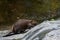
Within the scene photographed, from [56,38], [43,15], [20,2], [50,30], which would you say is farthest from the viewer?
[20,2]

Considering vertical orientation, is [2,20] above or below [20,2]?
below

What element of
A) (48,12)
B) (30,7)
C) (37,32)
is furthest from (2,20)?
(37,32)

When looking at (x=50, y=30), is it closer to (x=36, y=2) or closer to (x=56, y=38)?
(x=56, y=38)

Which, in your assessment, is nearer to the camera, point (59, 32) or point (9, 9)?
point (59, 32)

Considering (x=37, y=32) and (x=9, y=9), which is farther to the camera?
(x=9, y=9)

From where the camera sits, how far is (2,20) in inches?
350

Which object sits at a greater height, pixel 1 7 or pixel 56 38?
pixel 1 7

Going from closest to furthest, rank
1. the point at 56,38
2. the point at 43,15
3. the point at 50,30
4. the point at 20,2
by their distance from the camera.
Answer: the point at 56,38 → the point at 50,30 → the point at 43,15 → the point at 20,2

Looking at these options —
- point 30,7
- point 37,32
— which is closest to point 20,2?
point 30,7

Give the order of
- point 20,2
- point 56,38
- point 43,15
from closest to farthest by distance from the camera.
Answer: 1. point 56,38
2. point 43,15
3. point 20,2

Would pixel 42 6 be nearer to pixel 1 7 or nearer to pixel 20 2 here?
pixel 20 2

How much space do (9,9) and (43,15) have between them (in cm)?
154

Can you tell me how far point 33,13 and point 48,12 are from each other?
602mm

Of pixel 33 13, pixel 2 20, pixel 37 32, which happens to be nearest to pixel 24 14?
pixel 33 13
